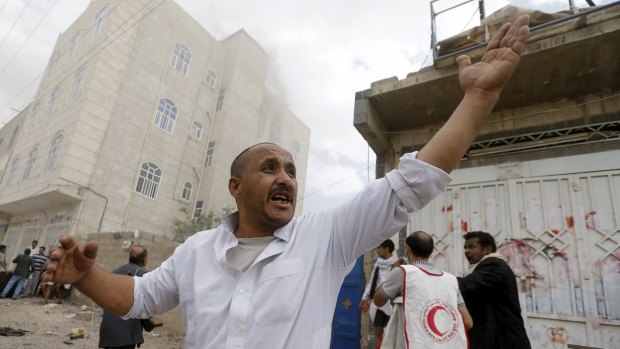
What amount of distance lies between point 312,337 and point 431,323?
1790 mm

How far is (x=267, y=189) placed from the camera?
4.86 feet

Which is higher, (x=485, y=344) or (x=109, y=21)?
(x=109, y=21)

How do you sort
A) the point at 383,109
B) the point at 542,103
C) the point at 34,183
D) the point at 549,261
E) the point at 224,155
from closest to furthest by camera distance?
the point at 549,261
the point at 542,103
the point at 383,109
the point at 34,183
the point at 224,155

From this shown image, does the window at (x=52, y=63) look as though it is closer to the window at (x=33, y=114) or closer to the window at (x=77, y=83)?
the window at (x=33, y=114)

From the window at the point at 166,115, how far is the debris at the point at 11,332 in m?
15.9

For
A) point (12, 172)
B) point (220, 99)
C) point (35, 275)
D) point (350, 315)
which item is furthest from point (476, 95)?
point (12, 172)

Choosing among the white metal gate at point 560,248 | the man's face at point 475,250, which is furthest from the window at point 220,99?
the man's face at point 475,250

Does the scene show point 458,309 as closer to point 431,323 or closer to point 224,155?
point 431,323

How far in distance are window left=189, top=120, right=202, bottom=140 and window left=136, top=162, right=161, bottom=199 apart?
3.77 m

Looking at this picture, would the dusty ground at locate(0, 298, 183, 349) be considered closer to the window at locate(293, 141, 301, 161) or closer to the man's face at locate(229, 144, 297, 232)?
the man's face at locate(229, 144, 297, 232)

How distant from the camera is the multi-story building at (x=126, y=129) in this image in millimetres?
17469

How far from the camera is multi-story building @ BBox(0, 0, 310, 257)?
57.3 ft

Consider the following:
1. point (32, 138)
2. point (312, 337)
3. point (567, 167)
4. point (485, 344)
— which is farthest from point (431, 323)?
point (32, 138)

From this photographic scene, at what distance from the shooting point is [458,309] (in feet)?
9.55
